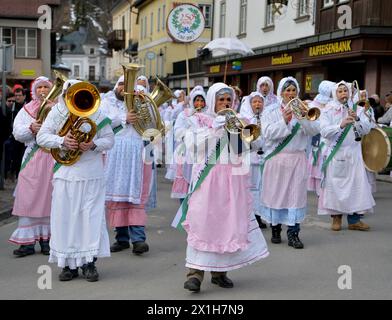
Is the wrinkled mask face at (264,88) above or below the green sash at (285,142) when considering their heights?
above

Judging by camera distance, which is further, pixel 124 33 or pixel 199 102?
pixel 124 33

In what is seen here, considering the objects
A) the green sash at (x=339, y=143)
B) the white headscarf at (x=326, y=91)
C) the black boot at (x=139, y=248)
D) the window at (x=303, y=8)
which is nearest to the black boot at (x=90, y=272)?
the black boot at (x=139, y=248)

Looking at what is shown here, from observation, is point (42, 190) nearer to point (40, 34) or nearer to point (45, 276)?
point (45, 276)

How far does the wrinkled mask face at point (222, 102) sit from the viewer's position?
6.45m

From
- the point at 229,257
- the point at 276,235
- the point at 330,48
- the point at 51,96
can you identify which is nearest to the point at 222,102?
the point at 229,257

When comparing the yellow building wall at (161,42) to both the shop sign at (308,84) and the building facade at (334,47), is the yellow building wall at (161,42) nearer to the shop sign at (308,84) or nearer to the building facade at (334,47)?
the building facade at (334,47)

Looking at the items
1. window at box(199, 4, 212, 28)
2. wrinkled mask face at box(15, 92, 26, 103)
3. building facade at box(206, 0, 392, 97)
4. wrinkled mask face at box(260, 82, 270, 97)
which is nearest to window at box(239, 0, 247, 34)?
building facade at box(206, 0, 392, 97)

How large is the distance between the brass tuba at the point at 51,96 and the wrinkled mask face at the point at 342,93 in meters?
3.76

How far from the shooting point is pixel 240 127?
6.22 metres

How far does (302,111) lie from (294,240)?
1507 mm

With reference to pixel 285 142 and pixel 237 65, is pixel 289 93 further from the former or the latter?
pixel 237 65

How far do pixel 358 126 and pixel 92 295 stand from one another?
187 inches

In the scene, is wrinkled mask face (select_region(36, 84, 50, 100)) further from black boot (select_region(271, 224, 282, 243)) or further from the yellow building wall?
the yellow building wall

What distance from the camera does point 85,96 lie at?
6.48m
